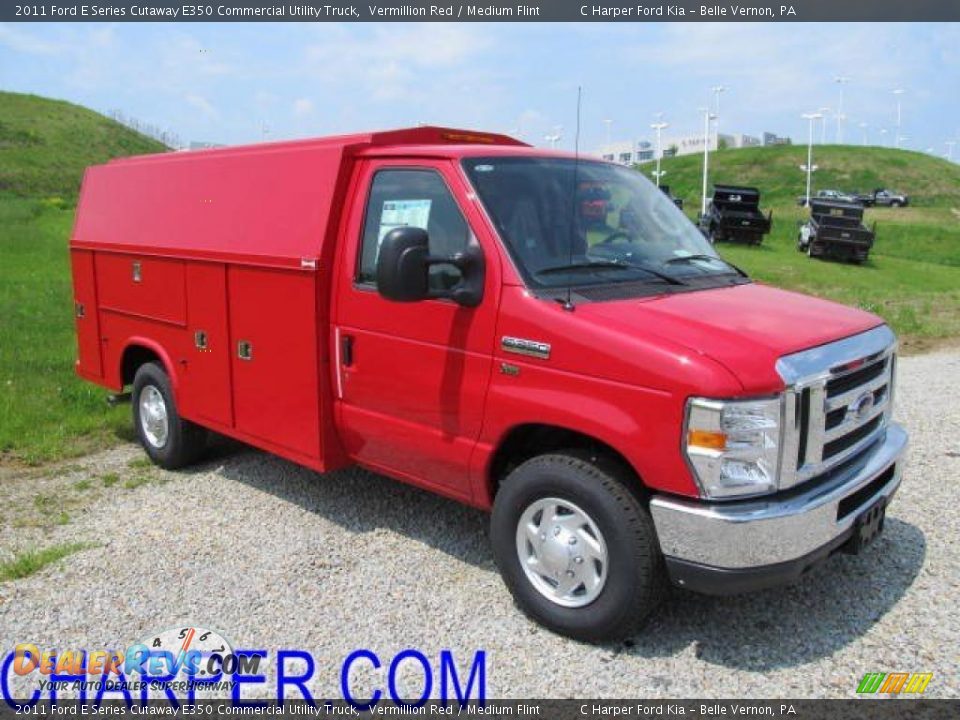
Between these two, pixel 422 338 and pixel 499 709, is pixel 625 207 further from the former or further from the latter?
pixel 499 709

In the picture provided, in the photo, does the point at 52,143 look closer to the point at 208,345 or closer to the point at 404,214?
the point at 208,345

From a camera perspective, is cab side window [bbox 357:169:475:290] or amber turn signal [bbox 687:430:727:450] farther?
cab side window [bbox 357:169:475:290]

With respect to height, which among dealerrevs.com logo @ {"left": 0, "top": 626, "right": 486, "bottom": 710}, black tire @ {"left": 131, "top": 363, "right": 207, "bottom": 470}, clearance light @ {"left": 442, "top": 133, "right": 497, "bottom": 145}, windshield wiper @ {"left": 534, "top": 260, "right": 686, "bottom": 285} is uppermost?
clearance light @ {"left": 442, "top": 133, "right": 497, "bottom": 145}

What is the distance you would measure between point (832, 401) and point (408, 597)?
2353 millimetres

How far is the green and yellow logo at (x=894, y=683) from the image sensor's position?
3.54 m

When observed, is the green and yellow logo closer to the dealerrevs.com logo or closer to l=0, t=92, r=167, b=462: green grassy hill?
the dealerrevs.com logo

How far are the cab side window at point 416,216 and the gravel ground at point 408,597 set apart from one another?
168 centimetres

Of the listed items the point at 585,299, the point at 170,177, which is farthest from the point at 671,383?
the point at 170,177

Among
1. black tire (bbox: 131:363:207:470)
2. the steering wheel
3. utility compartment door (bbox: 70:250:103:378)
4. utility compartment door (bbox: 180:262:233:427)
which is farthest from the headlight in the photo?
utility compartment door (bbox: 70:250:103:378)

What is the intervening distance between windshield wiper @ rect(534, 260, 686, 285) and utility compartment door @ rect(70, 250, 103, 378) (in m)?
4.69

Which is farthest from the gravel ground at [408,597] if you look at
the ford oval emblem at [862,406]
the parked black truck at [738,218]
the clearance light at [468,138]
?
the parked black truck at [738,218]

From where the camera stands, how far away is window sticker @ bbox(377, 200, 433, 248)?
175 inches

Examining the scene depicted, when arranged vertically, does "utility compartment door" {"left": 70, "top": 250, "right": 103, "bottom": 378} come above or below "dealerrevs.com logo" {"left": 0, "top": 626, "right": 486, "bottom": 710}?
above

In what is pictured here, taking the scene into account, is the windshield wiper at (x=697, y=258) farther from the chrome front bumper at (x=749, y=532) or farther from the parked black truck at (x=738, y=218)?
the parked black truck at (x=738, y=218)
